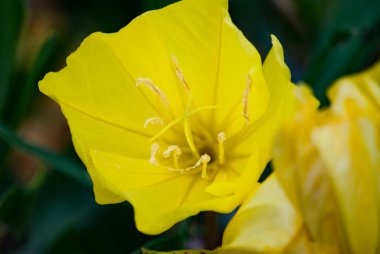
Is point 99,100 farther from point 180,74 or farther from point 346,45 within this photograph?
point 346,45

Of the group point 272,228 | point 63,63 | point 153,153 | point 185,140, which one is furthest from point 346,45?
point 63,63

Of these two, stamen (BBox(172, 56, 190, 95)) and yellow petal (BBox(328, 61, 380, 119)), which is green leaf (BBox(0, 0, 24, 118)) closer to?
stamen (BBox(172, 56, 190, 95))

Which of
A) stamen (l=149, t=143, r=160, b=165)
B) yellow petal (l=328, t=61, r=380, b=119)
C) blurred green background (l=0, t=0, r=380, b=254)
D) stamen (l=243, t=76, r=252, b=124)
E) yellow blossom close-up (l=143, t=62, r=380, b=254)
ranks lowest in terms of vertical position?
blurred green background (l=0, t=0, r=380, b=254)

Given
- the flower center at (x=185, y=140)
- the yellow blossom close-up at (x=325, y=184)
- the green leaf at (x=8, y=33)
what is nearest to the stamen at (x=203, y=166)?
the flower center at (x=185, y=140)

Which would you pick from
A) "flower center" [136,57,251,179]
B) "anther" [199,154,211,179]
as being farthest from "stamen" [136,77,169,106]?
"anther" [199,154,211,179]

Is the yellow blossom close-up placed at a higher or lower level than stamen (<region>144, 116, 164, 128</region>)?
higher
